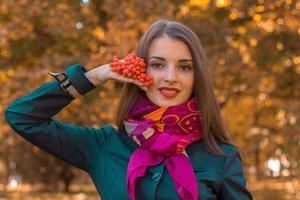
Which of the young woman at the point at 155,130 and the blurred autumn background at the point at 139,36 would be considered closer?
the young woman at the point at 155,130

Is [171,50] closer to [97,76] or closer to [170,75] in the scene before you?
[170,75]

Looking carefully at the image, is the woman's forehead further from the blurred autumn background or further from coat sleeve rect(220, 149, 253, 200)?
the blurred autumn background

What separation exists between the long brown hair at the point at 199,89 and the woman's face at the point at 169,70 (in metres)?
0.03

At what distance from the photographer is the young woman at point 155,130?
7.82ft

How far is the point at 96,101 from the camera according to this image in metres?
10.5

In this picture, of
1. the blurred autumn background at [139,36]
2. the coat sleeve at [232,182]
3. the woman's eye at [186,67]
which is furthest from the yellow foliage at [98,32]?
the coat sleeve at [232,182]

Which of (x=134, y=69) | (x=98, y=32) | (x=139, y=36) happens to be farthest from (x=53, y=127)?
(x=98, y=32)

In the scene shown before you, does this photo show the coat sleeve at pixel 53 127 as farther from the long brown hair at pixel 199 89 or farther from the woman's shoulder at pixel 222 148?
the woman's shoulder at pixel 222 148

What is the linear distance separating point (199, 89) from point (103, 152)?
481 millimetres

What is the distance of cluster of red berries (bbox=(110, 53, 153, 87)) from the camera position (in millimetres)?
2436

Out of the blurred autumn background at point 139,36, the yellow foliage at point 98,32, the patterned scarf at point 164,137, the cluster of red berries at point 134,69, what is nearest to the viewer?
the patterned scarf at point 164,137

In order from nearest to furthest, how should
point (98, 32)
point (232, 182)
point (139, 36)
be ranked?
1. point (232, 182)
2. point (139, 36)
3. point (98, 32)

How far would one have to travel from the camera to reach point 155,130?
8.00ft

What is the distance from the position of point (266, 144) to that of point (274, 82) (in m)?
1.96
